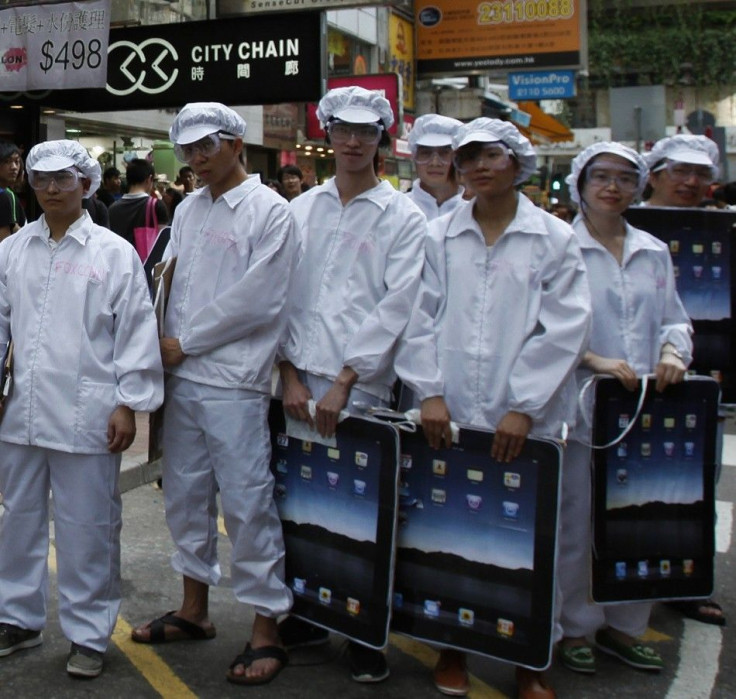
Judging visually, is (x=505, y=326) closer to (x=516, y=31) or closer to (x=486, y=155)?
(x=486, y=155)

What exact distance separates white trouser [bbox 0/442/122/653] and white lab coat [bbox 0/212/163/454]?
10cm

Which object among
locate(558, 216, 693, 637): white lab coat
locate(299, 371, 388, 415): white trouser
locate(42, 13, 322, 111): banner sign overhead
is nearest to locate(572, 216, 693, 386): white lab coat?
locate(558, 216, 693, 637): white lab coat

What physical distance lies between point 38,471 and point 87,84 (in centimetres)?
478

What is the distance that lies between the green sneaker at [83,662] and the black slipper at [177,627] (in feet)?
1.04

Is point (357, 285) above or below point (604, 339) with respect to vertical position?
above

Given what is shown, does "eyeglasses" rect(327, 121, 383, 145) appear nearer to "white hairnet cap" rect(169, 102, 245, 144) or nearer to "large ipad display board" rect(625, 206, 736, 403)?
"white hairnet cap" rect(169, 102, 245, 144)

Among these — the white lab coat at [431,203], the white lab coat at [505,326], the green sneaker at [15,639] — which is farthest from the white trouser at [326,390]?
the white lab coat at [431,203]

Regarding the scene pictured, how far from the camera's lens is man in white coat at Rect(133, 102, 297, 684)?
3.86 meters

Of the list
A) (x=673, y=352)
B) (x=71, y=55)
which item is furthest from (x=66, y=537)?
(x=71, y=55)

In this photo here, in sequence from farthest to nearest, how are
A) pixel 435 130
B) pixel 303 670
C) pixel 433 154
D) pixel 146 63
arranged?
1. pixel 146 63
2. pixel 433 154
3. pixel 435 130
4. pixel 303 670

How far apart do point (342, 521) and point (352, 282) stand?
85 centimetres

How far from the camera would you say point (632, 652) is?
4.09 m

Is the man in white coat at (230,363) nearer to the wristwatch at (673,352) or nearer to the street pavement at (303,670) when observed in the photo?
the street pavement at (303,670)

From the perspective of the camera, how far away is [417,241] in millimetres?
3863
